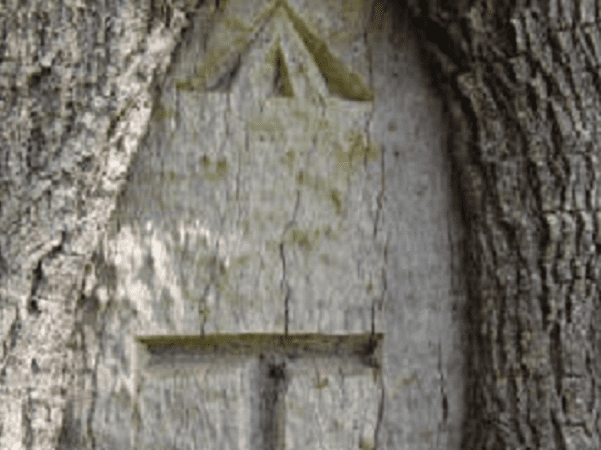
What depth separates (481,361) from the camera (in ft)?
3.47

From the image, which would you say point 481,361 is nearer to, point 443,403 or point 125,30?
point 443,403

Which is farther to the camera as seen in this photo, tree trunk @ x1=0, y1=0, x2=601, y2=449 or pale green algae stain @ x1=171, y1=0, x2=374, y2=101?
pale green algae stain @ x1=171, y1=0, x2=374, y2=101

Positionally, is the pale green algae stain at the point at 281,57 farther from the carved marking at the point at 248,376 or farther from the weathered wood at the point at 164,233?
the carved marking at the point at 248,376

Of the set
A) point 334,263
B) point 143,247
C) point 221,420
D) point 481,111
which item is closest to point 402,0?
point 481,111

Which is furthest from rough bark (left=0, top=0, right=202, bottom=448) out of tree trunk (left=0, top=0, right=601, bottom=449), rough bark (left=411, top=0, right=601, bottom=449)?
rough bark (left=411, top=0, right=601, bottom=449)

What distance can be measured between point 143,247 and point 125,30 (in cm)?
30

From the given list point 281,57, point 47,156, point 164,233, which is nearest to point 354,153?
point 281,57

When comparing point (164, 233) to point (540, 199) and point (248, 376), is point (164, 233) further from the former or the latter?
point (540, 199)

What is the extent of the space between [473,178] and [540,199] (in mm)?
101

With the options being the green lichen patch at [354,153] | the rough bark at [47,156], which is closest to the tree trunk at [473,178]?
the rough bark at [47,156]

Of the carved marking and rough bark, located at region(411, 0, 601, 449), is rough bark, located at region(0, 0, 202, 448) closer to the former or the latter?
the carved marking

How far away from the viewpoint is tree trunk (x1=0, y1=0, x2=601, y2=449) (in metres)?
0.92

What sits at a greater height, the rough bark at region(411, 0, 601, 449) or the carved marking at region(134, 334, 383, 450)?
the rough bark at region(411, 0, 601, 449)

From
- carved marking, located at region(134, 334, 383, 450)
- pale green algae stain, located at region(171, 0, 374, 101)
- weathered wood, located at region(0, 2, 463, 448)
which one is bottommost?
carved marking, located at region(134, 334, 383, 450)
